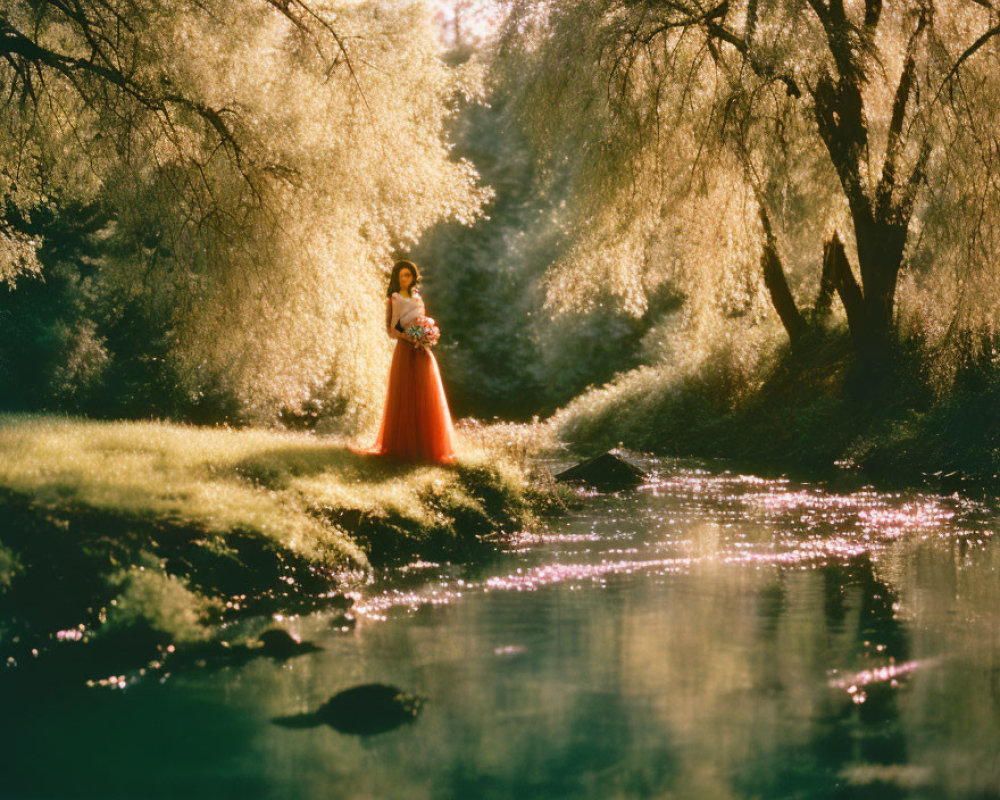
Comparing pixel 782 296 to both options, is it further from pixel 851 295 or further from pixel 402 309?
pixel 402 309

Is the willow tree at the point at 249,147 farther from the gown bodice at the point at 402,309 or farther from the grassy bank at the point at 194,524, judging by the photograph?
the grassy bank at the point at 194,524

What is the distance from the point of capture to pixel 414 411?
1387 centimetres

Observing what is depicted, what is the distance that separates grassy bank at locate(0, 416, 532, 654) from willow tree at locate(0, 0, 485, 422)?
7.60ft

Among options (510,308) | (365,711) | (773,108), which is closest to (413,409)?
(365,711)

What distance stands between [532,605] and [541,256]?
31573 millimetres

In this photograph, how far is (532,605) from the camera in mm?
9312

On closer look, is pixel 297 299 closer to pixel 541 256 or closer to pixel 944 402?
pixel 944 402

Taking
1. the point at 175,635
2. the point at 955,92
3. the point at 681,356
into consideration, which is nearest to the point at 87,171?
the point at 175,635

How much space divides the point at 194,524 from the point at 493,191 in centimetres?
983

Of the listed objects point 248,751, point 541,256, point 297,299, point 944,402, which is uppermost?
point 541,256

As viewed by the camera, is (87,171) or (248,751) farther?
(87,171)

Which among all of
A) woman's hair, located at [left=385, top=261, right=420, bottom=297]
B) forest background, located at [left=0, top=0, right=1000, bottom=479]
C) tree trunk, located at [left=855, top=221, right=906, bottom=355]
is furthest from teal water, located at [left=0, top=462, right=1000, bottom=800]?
tree trunk, located at [left=855, top=221, right=906, bottom=355]

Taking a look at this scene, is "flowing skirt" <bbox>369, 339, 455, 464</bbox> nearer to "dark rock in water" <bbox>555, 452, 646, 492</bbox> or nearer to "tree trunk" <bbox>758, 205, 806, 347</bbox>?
"dark rock in water" <bbox>555, 452, 646, 492</bbox>

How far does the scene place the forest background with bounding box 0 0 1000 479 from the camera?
1398 cm
